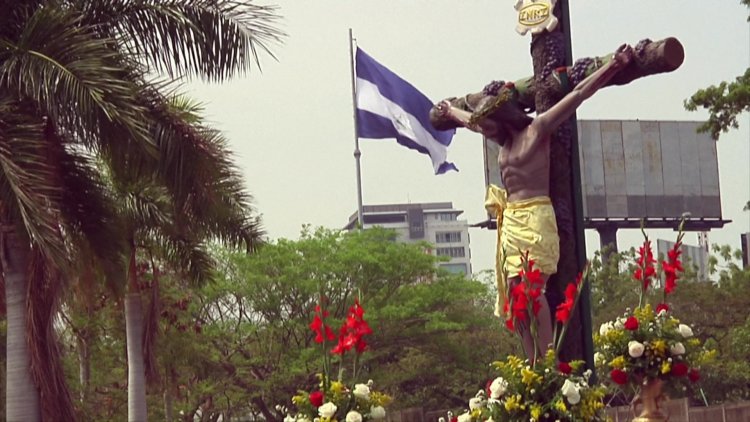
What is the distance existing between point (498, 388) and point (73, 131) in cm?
753

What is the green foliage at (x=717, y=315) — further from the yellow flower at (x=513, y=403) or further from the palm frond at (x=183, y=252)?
the yellow flower at (x=513, y=403)

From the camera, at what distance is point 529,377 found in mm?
9016

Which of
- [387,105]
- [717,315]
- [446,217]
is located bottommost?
[717,315]

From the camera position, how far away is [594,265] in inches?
1861

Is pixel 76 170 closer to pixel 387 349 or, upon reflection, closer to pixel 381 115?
pixel 381 115

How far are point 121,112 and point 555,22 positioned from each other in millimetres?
4891

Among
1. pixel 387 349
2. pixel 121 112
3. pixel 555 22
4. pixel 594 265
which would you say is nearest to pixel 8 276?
pixel 121 112

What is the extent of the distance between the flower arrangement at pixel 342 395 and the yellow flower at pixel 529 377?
3.75 ft

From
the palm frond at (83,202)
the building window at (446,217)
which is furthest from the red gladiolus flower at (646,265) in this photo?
the building window at (446,217)

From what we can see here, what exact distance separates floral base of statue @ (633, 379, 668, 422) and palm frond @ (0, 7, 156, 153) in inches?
244

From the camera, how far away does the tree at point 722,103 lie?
20.0 metres

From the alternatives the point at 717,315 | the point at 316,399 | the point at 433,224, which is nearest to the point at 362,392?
the point at 316,399

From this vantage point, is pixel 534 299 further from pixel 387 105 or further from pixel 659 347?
pixel 387 105

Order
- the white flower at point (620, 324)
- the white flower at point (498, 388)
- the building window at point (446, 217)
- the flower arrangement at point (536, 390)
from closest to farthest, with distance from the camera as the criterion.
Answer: the flower arrangement at point (536, 390) < the white flower at point (498, 388) < the white flower at point (620, 324) < the building window at point (446, 217)
